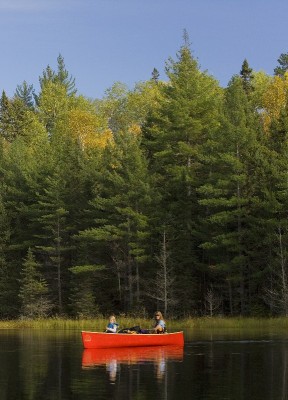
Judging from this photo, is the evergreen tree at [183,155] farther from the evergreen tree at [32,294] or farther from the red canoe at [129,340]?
the red canoe at [129,340]

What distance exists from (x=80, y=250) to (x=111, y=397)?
4888 centimetres

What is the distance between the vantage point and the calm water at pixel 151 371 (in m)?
26.2

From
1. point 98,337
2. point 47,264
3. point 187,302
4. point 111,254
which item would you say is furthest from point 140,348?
point 47,264

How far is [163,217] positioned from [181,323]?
1008 cm

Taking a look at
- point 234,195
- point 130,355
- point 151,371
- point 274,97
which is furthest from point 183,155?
point 151,371

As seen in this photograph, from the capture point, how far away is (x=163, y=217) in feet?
224

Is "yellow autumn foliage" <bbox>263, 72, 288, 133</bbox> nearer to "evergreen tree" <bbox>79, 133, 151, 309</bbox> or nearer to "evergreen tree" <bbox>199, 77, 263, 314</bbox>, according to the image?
"evergreen tree" <bbox>199, 77, 263, 314</bbox>

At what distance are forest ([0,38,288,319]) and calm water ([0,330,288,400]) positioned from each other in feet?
52.6

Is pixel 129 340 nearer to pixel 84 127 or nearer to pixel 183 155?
pixel 183 155

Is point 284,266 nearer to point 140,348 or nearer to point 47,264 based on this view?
point 140,348

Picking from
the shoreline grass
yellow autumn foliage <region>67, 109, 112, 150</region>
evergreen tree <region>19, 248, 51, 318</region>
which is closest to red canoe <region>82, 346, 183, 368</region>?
the shoreline grass

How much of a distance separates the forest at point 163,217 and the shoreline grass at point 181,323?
1.84m

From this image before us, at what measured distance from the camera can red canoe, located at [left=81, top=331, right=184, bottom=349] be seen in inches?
1672

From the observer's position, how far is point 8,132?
118 metres
